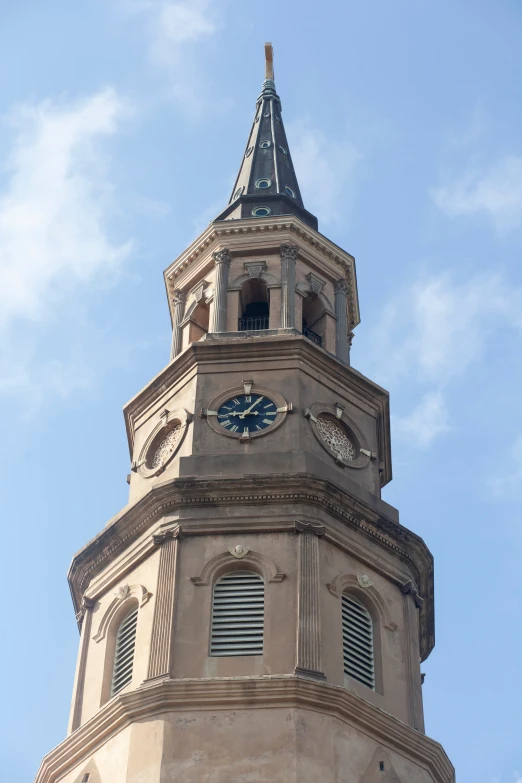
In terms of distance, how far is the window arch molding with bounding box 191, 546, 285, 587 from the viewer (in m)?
44.0

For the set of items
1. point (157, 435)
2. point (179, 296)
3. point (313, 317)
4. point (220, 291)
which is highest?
point (179, 296)

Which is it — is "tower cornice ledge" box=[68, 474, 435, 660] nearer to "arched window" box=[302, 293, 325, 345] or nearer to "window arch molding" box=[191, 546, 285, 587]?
"window arch molding" box=[191, 546, 285, 587]

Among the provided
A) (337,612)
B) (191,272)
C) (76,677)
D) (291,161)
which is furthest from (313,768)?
(291,161)

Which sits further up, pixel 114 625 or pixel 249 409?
pixel 249 409

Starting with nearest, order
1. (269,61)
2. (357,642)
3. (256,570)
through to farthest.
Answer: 1. (357,642)
2. (256,570)
3. (269,61)

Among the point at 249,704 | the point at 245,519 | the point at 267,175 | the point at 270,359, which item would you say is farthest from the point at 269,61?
the point at 249,704

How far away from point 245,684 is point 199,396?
11.0 metres

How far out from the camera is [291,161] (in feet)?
206

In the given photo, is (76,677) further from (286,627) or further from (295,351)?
(295,351)

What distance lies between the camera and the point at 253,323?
54.3 metres

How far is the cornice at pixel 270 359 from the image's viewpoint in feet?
165

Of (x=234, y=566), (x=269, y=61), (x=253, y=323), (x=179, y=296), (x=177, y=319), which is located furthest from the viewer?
(x=269, y=61)

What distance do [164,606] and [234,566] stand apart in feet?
7.11

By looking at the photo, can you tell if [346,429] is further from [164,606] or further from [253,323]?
[164,606]
